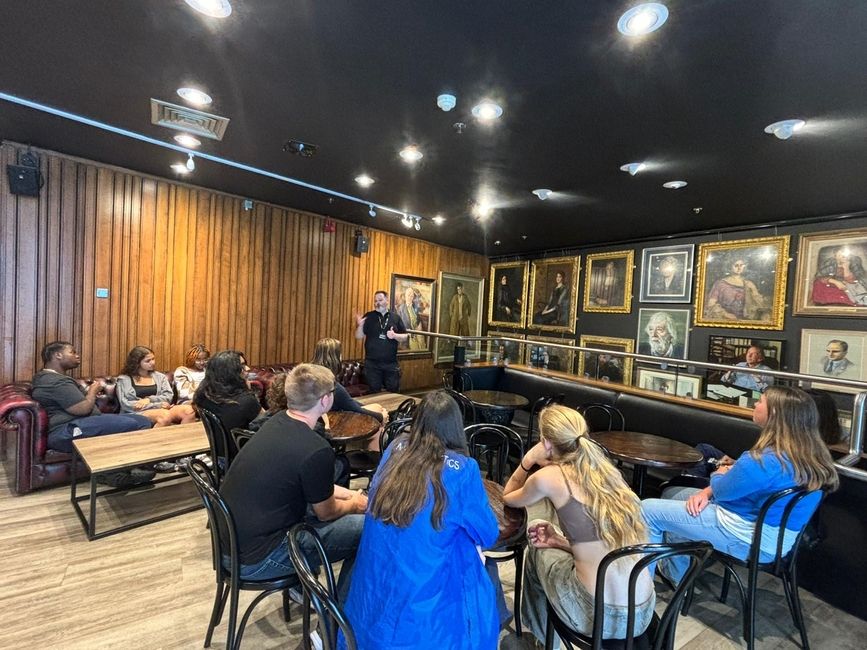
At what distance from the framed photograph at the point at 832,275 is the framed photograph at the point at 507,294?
4.25 metres

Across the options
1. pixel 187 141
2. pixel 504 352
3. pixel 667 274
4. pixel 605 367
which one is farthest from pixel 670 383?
pixel 187 141

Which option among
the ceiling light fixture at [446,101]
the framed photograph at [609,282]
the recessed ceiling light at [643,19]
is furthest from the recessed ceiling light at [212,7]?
the framed photograph at [609,282]

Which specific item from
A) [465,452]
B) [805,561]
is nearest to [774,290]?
[805,561]

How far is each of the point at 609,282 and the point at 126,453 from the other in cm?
667

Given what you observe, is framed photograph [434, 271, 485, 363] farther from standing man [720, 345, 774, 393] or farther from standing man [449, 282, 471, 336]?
standing man [720, 345, 774, 393]

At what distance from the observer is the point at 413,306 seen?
25.6ft

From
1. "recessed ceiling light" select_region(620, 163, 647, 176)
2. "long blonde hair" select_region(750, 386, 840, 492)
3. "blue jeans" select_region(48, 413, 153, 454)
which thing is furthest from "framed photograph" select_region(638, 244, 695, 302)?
"blue jeans" select_region(48, 413, 153, 454)

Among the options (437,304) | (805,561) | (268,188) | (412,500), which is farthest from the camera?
(437,304)

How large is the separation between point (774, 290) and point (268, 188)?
634 centimetres

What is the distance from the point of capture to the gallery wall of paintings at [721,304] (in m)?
4.51

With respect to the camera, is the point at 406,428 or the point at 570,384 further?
the point at 570,384

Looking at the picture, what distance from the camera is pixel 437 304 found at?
827 cm

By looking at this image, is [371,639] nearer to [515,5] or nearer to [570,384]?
[515,5]

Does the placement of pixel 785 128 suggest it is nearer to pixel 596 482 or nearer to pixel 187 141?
pixel 596 482
